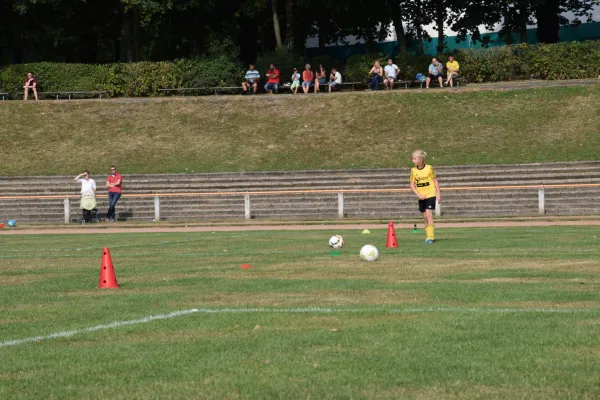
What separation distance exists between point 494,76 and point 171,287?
4079 centimetres

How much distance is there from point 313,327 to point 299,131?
3737 cm

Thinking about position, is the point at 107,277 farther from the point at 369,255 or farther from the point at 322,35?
the point at 322,35

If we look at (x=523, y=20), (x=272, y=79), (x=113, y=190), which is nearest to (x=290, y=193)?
(x=113, y=190)

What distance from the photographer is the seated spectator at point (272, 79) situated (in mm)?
50344

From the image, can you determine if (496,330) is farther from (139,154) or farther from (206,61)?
(206,61)

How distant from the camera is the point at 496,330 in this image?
8.52 metres

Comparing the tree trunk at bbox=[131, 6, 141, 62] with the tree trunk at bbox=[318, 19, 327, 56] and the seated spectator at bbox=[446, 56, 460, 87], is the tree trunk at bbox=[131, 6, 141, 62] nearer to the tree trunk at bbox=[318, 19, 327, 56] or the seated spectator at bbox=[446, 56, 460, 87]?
the tree trunk at bbox=[318, 19, 327, 56]

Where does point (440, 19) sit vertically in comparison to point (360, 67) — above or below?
above

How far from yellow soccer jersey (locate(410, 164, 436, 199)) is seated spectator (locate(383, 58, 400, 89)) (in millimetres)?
29273

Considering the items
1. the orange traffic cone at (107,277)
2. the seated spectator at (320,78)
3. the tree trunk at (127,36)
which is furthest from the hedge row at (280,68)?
the orange traffic cone at (107,277)

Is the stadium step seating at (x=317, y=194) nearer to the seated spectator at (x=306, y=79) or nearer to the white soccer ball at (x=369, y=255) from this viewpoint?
the seated spectator at (x=306, y=79)

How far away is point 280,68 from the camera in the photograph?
5238 centimetres

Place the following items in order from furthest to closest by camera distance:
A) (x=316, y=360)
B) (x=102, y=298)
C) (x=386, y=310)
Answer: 1. (x=102, y=298)
2. (x=386, y=310)
3. (x=316, y=360)

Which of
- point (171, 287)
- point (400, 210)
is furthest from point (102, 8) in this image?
point (171, 287)
